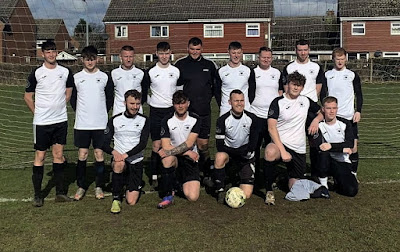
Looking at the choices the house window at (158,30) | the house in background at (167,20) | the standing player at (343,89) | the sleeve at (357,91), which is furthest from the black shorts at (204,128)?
the house window at (158,30)

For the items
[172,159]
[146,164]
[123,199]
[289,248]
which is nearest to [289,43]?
[146,164]

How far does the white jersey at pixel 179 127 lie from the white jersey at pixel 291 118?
92 cm

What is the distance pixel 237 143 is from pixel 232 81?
0.97 meters

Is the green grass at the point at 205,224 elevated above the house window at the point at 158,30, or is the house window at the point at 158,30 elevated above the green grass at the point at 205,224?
the house window at the point at 158,30

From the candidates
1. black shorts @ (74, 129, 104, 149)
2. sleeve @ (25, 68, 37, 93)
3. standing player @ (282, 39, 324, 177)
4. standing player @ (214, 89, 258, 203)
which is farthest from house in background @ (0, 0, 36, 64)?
standing player @ (282, 39, 324, 177)

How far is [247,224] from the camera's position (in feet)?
14.3

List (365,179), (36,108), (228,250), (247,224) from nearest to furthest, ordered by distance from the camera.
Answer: (228,250) → (247,224) → (36,108) → (365,179)

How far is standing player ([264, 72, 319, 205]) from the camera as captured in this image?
5.15 m

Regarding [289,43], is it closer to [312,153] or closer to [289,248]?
A: [312,153]

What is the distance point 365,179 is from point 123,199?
3.37 meters

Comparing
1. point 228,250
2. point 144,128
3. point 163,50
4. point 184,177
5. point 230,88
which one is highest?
point 163,50

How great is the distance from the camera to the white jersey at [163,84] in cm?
576

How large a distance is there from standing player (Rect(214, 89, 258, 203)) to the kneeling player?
2.89 ft

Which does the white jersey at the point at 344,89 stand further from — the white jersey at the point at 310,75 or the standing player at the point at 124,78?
the standing player at the point at 124,78
